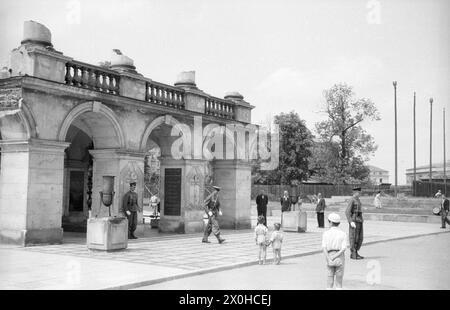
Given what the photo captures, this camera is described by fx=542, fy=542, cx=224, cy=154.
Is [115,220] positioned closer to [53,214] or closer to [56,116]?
[53,214]

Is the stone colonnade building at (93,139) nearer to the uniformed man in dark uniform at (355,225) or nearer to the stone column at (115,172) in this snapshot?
the stone column at (115,172)

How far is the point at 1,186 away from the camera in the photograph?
14.9 m

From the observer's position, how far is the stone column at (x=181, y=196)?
20031mm

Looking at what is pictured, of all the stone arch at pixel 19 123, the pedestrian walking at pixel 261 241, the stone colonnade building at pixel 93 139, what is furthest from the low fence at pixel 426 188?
the stone arch at pixel 19 123

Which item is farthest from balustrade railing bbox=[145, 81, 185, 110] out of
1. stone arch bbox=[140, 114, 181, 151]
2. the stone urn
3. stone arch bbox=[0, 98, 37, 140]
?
the stone urn

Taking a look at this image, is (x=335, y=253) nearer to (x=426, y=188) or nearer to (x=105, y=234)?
(x=105, y=234)

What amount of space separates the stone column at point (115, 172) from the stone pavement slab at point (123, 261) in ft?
4.15

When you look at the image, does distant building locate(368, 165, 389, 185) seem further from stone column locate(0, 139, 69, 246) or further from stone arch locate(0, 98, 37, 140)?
stone arch locate(0, 98, 37, 140)

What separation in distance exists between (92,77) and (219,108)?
7170 mm

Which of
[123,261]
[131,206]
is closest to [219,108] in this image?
[131,206]

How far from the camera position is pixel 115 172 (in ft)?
56.6

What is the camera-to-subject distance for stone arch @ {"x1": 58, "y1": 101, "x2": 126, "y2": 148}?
15.4 metres

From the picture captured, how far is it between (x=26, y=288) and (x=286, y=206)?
52.7 feet

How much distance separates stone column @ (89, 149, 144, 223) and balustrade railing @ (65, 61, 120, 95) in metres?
2.01
